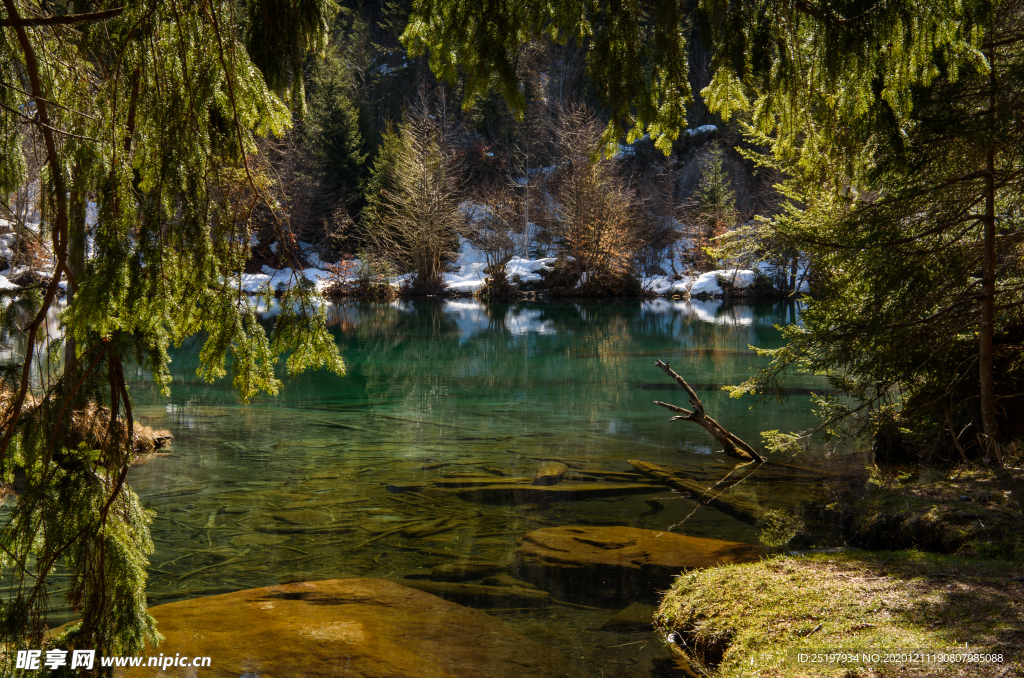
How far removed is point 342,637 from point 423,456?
4.88m

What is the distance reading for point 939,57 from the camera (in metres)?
4.92

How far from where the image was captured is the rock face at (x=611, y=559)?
209 inches

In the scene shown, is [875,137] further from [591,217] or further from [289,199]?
[591,217]

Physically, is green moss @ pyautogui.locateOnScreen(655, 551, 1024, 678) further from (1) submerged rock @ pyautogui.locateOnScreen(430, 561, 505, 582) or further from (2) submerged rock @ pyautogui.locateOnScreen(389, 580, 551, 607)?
(1) submerged rock @ pyautogui.locateOnScreen(430, 561, 505, 582)

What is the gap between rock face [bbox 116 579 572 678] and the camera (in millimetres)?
4074

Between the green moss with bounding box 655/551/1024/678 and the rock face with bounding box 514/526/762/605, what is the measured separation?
543mm

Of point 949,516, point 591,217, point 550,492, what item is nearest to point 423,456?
point 550,492

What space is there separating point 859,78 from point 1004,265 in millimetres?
4112

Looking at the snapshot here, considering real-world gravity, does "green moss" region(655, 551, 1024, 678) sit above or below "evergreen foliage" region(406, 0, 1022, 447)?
below

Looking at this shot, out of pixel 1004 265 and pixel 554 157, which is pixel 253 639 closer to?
pixel 1004 265

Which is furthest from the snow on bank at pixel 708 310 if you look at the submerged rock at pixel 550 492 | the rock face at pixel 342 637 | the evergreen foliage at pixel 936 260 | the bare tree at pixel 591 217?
the rock face at pixel 342 637

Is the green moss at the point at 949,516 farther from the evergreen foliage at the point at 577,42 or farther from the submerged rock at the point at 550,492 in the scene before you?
the evergreen foliage at the point at 577,42

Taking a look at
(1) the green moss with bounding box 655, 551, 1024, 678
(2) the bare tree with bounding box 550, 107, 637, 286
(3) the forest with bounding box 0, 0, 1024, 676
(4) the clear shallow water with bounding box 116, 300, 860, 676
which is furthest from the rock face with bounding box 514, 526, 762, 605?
(2) the bare tree with bounding box 550, 107, 637, 286

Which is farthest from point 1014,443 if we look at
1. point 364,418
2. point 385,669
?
point 364,418
